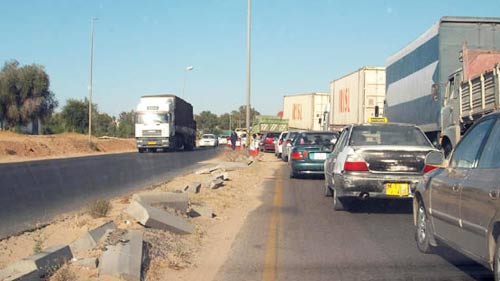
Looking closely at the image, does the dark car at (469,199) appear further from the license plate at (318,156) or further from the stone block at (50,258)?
the license plate at (318,156)

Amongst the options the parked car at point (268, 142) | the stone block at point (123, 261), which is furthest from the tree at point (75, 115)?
the stone block at point (123, 261)

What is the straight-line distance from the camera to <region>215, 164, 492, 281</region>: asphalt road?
6.61m

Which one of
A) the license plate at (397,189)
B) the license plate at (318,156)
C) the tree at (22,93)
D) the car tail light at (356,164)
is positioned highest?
the tree at (22,93)

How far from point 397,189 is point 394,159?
506mm

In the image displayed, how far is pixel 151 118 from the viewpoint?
142 feet

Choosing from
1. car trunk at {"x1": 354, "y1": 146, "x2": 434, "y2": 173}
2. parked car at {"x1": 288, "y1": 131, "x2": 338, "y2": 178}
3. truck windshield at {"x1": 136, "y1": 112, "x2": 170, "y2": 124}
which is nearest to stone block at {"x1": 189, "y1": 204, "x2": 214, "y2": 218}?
car trunk at {"x1": 354, "y1": 146, "x2": 434, "y2": 173}

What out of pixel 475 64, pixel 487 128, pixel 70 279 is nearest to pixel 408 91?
pixel 475 64

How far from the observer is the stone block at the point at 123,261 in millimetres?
6195

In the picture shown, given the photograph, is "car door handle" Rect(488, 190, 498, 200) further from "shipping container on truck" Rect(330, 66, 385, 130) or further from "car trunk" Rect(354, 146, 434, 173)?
"shipping container on truck" Rect(330, 66, 385, 130)

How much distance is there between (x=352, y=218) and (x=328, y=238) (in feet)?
6.58

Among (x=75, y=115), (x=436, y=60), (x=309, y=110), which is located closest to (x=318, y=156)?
(x=436, y=60)

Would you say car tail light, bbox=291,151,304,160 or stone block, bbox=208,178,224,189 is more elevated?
car tail light, bbox=291,151,304,160

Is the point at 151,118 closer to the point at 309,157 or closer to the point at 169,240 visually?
the point at 309,157

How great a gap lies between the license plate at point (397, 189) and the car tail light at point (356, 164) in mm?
482
